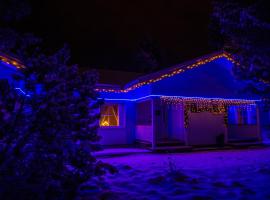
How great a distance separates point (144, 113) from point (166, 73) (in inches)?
115

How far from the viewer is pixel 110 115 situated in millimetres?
15516

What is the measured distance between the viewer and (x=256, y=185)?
6.43 metres

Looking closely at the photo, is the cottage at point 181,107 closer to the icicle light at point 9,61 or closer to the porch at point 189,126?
the porch at point 189,126

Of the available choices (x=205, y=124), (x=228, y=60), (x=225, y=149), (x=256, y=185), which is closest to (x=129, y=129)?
(x=205, y=124)

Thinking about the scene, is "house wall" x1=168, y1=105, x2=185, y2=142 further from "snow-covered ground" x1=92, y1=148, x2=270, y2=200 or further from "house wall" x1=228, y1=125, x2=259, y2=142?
"snow-covered ground" x1=92, y1=148, x2=270, y2=200

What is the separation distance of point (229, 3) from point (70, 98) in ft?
26.4

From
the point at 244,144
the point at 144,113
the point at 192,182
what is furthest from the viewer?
the point at 244,144

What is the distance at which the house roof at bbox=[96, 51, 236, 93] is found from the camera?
43.6ft

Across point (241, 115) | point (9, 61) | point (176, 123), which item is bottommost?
point (176, 123)

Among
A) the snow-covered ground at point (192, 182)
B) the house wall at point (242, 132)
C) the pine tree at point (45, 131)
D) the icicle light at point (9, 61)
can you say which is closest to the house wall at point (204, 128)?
the house wall at point (242, 132)

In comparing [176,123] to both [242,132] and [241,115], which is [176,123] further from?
[241,115]

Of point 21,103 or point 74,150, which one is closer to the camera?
point 21,103

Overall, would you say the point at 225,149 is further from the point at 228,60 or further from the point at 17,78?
the point at 17,78

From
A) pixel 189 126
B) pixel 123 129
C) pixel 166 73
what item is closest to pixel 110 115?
pixel 123 129
